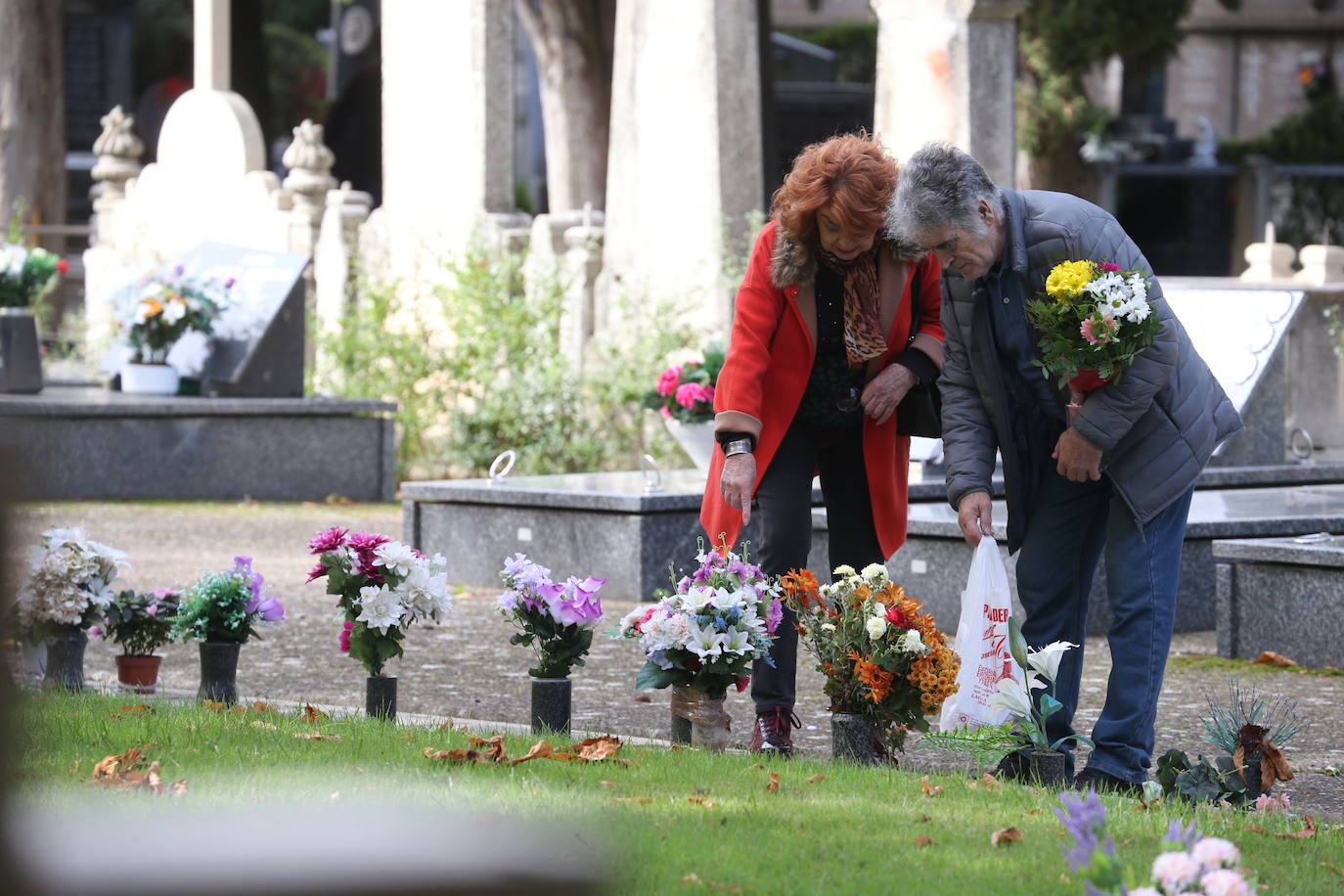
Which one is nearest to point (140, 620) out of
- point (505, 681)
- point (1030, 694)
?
point (505, 681)

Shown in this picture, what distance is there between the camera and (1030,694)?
4.87 m

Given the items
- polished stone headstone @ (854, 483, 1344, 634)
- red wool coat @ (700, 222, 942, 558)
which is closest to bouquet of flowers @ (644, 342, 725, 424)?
polished stone headstone @ (854, 483, 1344, 634)

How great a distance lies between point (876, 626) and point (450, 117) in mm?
10034

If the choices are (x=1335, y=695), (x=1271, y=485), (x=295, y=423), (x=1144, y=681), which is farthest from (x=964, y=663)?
(x=295, y=423)

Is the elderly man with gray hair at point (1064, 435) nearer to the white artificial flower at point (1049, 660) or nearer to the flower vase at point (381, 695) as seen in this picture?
the white artificial flower at point (1049, 660)

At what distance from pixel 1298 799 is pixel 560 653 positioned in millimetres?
1919

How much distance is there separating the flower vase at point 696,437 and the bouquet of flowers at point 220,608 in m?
3.68

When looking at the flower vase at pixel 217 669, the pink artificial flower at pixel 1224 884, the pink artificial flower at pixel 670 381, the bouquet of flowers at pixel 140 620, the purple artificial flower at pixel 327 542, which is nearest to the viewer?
the pink artificial flower at pixel 1224 884

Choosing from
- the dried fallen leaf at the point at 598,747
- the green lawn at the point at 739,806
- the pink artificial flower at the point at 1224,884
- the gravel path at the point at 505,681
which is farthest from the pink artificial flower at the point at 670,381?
the pink artificial flower at the point at 1224,884

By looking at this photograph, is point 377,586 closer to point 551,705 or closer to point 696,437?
point 551,705

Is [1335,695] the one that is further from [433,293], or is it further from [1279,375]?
[433,293]

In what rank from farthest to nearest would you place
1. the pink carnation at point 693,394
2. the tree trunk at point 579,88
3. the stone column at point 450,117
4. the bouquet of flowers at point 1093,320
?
the tree trunk at point 579,88
the stone column at point 450,117
the pink carnation at point 693,394
the bouquet of flowers at point 1093,320

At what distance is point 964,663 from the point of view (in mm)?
5008

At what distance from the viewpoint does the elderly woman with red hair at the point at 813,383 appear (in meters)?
5.04
